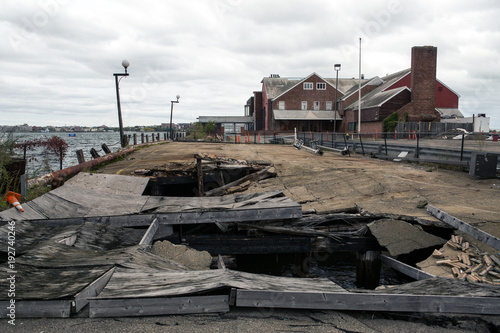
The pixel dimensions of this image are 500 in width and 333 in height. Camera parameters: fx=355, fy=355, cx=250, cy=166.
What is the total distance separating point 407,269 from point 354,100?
2152 inches

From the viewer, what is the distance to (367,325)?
3711mm

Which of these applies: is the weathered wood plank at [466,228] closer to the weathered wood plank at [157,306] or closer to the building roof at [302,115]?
the weathered wood plank at [157,306]

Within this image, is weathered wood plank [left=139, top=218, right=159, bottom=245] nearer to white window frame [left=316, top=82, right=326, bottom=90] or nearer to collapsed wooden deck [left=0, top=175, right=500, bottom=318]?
collapsed wooden deck [left=0, top=175, right=500, bottom=318]

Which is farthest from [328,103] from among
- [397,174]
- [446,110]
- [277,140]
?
[397,174]

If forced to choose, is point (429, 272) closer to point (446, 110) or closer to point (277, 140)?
point (277, 140)

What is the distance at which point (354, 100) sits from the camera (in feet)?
191

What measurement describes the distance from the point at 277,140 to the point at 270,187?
2832cm

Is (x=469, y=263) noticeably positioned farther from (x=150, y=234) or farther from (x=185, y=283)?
(x=150, y=234)

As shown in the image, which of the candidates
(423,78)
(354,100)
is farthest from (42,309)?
(354,100)

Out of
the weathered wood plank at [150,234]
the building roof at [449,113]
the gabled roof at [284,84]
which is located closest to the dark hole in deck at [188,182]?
the weathered wood plank at [150,234]

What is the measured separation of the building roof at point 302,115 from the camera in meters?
57.8

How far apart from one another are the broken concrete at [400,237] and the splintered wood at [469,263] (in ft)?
1.37

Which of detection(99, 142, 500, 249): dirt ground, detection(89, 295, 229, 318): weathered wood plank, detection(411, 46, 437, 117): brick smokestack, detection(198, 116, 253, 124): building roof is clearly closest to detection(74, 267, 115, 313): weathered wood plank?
detection(89, 295, 229, 318): weathered wood plank

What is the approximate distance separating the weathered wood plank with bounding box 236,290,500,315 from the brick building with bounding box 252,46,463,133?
142 ft
